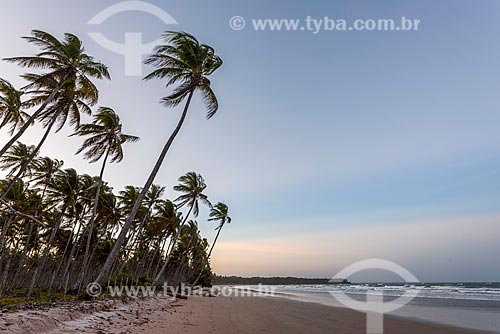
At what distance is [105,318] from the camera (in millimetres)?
10672

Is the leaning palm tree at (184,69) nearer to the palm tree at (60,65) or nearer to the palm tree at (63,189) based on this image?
the palm tree at (60,65)

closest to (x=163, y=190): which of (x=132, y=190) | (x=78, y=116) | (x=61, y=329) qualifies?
(x=132, y=190)

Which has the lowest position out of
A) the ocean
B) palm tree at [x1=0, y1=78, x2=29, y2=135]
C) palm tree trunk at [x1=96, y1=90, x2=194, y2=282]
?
the ocean

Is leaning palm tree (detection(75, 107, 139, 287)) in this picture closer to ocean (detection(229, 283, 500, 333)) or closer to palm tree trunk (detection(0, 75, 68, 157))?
palm tree trunk (detection(0, 75, 68, 157))

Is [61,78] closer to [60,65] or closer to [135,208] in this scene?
[60,65]

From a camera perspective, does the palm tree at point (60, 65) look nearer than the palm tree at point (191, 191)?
Yes

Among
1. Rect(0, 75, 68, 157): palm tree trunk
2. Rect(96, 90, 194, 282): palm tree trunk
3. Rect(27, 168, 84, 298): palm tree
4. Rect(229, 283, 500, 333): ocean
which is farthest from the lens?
Rect(27, 168, 84, 298): palm tree

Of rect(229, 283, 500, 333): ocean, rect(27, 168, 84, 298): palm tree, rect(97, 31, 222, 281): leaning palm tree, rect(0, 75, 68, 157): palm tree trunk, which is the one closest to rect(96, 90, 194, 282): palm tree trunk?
rect(97, 31, 222, 281): leaning palm tree

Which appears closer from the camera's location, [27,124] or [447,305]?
[27,124]

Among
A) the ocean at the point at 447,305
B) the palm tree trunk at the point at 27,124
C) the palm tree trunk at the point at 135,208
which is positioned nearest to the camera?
the palm tree trunk at the point at 27,124

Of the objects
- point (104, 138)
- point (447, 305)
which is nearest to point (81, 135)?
point (104, 138)

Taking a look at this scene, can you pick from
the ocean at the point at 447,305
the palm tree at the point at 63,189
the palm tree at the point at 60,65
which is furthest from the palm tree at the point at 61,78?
the ocean at the point at 447,305

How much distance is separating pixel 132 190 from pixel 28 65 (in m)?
18.7

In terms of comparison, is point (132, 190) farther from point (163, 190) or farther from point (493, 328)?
point (493, 328)
